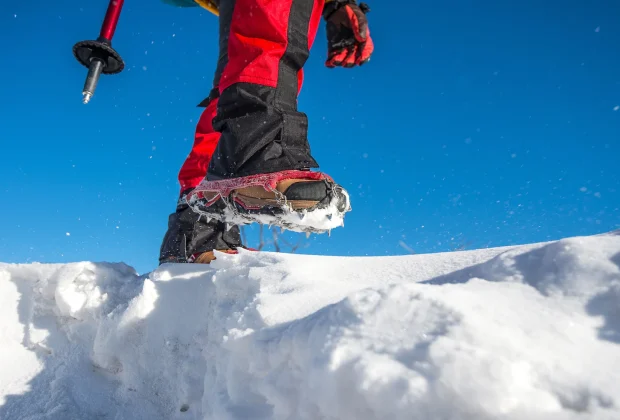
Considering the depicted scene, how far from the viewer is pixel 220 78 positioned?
1.71m

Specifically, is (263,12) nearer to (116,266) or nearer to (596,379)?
(116,266)

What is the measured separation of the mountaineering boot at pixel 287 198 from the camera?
4.81 ft

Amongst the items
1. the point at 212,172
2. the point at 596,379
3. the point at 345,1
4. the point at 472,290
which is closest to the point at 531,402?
the point at 596,379

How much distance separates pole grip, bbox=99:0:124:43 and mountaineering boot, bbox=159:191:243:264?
914 millimetres

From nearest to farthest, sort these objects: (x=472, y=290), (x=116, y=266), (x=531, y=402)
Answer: (x=531, y=402)
(x=472, y=290)
(x=116, y=266)

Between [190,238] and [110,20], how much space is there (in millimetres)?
1206

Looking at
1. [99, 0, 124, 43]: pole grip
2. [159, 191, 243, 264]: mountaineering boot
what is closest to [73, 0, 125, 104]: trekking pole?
[99, 0, 124, 43]: pole grip

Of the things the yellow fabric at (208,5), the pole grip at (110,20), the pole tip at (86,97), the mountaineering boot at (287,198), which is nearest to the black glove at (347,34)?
the yellow fabric at (208,5)

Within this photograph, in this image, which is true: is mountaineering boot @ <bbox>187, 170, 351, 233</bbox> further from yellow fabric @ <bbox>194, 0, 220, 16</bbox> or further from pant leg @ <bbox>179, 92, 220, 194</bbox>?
yellow fabric @ <bbox>194, 0, 220, 16</bbox>

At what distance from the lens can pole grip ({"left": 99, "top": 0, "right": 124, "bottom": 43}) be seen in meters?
2.08

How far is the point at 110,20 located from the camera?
210 cm

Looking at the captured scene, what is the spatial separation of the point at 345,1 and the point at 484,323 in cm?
220

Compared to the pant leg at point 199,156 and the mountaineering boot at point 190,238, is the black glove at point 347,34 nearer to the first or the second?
the pant leg at point 199,156

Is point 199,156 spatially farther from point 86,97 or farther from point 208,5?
point 208,5
